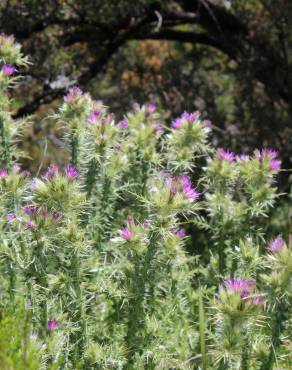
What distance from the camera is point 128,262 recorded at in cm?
275

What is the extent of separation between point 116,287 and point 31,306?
1.15 feet

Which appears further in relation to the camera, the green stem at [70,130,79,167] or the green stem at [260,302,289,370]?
the green stem at [70,130,79,167]

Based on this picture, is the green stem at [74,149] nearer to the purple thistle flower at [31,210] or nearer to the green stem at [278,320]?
the purple thistle flower at [31,210]

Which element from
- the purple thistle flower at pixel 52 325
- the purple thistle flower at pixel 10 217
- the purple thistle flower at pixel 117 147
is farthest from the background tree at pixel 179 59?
the purple thistle flower at pixel 52 325

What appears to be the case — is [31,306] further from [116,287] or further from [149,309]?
[149,309]

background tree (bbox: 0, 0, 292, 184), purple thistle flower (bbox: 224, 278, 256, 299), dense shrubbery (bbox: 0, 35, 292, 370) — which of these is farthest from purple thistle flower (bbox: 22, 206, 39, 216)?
background tree (bbox: 0, 0, 292, 184)

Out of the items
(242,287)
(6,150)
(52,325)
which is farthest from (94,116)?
(242,287)

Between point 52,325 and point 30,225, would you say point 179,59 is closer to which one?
point 30,225

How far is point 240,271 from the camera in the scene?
9.34 ft

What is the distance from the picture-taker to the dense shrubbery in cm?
225

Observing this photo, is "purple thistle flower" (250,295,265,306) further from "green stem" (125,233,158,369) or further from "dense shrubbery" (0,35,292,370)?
"green stem" (125,233,158,369)

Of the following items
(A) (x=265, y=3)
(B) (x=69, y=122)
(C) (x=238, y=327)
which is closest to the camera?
(C) (x=238, y=327)

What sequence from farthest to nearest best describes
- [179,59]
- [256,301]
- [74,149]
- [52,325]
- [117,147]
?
[179,59], [117,147], [74,149], [52,325], [256,301]

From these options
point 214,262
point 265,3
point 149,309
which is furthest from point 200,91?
point 149,309
